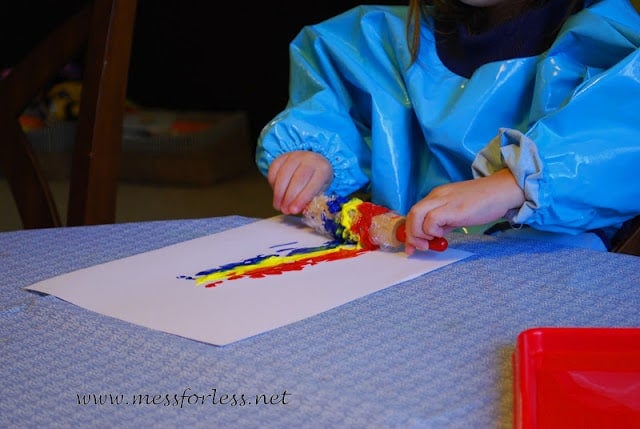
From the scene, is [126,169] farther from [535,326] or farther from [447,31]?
[535,326]

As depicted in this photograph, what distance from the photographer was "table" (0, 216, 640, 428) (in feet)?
1.79

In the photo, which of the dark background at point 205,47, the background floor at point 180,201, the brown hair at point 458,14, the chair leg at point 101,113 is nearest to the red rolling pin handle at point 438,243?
the brown hair at point 458,14

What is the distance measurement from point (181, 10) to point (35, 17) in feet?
1.65

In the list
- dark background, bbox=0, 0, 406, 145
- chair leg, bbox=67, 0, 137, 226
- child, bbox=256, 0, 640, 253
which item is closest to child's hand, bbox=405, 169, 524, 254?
child, bbox=256, 0, 640, 253

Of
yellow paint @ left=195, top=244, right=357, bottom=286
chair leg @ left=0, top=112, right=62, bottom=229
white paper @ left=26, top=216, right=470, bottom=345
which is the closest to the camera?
white paper @ left=26, top=216, right=470, bottom=345

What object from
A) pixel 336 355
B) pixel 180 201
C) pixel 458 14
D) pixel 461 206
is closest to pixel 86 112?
pixel 458 14

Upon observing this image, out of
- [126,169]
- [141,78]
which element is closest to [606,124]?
[126,169]

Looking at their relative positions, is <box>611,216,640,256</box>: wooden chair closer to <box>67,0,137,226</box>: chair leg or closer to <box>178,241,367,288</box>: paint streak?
<box>178,241,367,288</box>: paint streak

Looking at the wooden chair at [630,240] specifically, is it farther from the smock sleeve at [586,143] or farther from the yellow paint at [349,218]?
the yellow paint at [349,218]

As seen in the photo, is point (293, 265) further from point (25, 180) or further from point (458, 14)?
point (25, 180)

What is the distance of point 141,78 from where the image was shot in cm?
307

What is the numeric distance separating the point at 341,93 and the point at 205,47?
1857mm

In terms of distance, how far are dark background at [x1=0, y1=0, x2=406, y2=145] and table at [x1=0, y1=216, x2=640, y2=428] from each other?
2.03m

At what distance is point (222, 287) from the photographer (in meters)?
0.78
